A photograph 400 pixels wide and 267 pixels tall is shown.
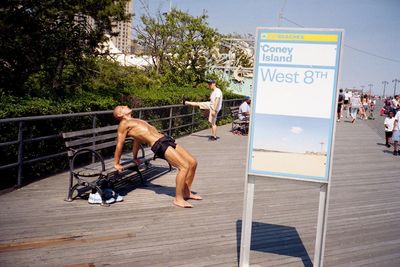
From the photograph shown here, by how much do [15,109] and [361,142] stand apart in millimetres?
13304

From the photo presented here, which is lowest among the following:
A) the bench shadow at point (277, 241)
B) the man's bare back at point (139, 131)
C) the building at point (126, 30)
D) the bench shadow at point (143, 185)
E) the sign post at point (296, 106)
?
the bench shadow at point (277, 241)

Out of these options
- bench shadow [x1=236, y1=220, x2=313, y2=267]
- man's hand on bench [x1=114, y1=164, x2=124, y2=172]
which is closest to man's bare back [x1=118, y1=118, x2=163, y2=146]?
man's hand on bench [x1=114, y1=164, x2=124, y2=172]

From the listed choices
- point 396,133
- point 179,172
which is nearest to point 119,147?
point 179,172

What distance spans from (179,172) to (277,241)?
1816 millimetres

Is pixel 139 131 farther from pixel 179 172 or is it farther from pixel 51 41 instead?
pixel 51 41

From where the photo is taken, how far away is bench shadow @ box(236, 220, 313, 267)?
4.72 meters

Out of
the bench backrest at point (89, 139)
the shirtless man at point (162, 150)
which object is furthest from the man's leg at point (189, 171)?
the bench backrest at point (89, 139)

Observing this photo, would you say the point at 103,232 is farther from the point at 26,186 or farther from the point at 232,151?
the point at 232,151

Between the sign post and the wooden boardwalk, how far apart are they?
309 mm

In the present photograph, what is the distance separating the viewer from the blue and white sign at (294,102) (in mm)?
3766

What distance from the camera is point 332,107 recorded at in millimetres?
3791

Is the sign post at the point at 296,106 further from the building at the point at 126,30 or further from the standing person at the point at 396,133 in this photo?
the building at the point at 126,30

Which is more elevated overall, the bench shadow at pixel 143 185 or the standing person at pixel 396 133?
the standing person at pixel 396 133

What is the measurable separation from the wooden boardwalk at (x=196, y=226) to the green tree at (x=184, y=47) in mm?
15986
